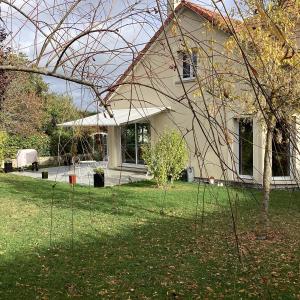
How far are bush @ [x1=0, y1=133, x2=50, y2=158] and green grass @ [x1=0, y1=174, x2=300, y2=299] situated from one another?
1754 cm

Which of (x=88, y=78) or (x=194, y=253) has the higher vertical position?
(x=88, y=78)

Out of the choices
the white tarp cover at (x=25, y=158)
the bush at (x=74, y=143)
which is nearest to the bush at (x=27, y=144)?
the white tarp cover at (x=25, y=158)

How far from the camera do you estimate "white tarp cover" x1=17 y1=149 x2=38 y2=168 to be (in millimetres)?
30264

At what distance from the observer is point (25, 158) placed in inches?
1210

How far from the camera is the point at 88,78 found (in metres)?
2.97

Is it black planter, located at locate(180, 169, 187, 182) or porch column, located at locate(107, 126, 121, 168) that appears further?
porch column, located at locate(107, 126, 121, 168)

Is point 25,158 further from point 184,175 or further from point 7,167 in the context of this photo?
point 184,175

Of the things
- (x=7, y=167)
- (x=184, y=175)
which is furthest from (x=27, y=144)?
(x=184, y=175)

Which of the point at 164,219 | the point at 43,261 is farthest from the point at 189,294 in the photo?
the point at 164,219

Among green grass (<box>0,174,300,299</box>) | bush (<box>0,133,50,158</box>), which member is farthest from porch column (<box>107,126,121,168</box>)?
green grass (<box>0,174,300,299</box>)

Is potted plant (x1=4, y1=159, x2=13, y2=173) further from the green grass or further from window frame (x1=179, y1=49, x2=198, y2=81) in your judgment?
window frame (x1=179, y1=49, x2=198, y2=81)

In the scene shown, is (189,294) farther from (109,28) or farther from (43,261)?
(109,28)

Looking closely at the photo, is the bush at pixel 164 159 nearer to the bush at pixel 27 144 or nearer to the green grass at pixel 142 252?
the green grass at pixel 142 252

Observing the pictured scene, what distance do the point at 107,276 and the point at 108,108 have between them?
5.59 metres
